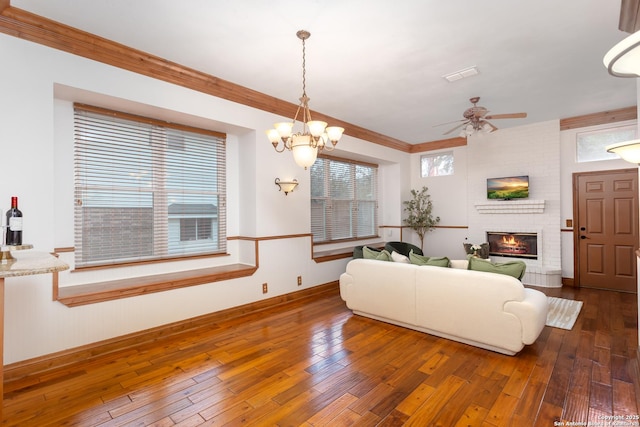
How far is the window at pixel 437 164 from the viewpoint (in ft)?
22.5

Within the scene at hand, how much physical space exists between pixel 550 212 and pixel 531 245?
66 centimetres

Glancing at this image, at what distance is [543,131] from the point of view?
18.3 ft

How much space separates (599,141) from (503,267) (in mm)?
4042

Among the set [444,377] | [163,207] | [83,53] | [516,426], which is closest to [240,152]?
[163,207]

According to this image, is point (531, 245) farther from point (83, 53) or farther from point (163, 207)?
point (83, 53)

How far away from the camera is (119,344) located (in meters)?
3.04

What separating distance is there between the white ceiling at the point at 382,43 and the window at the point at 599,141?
29.4 inches

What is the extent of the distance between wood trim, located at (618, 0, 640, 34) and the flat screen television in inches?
154

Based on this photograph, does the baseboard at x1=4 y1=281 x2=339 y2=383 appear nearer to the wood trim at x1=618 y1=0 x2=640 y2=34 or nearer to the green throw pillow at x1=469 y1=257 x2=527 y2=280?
the green throw pillow at x1=469 y1=257 x2=527 y2=280

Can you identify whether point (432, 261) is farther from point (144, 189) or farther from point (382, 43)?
point (144, 189)

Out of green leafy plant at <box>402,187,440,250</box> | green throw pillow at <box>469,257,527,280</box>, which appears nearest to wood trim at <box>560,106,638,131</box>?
green leafy plant at <box>402,187,440,250</box>

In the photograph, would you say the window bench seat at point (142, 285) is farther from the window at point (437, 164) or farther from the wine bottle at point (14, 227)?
the window at point (437, 164)

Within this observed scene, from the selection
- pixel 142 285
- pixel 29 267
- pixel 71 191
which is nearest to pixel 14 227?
pixel 29 267

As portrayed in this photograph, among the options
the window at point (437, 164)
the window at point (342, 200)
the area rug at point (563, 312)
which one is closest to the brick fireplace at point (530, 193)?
the window at point (437, 164)
